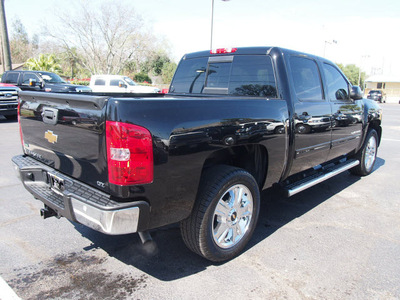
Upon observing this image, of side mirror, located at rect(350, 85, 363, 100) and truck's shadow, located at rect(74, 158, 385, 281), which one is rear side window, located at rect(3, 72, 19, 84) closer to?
truck's shadow, located at rect(74, 158, 385, 281)

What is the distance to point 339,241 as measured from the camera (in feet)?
11.2

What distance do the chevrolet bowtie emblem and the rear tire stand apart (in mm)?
5044

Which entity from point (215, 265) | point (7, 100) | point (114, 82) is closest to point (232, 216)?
point (215, 265)

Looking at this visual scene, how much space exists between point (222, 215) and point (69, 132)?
1.48m

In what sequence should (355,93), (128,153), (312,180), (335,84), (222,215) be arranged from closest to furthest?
(128,153), (222,215), (312,180), (335,84), (355,93)

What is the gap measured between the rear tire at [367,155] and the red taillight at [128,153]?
4.75 m

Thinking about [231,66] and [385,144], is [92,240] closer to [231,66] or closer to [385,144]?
[231,66]

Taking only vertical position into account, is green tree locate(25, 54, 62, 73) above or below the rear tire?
above

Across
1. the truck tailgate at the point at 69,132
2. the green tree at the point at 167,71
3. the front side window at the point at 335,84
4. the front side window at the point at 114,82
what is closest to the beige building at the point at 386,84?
the green tree at the point at 167,71

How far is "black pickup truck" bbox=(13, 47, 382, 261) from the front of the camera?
2205 millimetres

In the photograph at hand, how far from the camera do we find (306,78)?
397 centimetres

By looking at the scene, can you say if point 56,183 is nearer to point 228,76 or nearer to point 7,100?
point 228,76

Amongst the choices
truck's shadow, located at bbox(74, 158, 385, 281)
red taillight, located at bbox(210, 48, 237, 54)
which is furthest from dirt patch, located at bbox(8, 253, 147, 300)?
red taillight, located at bbox(210, 48, 237, 54)

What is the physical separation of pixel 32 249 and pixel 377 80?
75.9m
